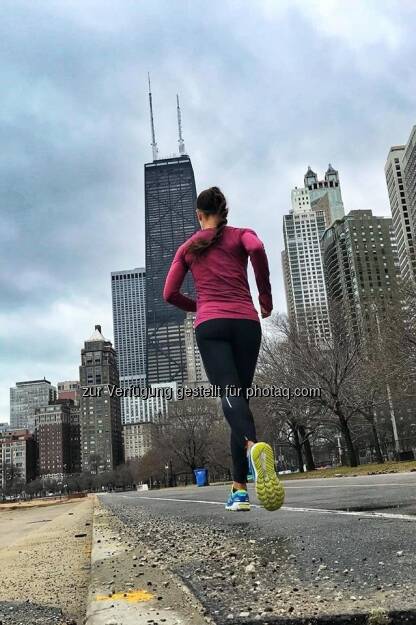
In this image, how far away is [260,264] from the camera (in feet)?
13.8

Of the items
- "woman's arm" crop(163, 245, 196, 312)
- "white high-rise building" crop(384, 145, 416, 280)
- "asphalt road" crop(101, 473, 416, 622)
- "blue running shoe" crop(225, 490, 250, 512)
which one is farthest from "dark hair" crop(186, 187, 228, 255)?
"white high-rise building" crop(384, 145, 416, 280)

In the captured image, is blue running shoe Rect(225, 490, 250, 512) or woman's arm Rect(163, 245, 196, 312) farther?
woman's arm Rect(163, 245, 196, 312)

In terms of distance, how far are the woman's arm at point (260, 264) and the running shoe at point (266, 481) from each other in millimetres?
1298

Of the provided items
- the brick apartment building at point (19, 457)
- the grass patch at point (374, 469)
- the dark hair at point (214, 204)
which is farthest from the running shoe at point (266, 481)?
the brick apartment building at point (19, 457)

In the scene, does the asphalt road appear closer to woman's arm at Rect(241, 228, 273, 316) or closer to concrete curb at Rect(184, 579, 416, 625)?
concrete curb at Rect(184, 579, 416, 625)

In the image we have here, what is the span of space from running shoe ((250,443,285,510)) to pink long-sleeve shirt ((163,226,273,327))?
1090 millimetres

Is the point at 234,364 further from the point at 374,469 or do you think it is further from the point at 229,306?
the point at 374,469

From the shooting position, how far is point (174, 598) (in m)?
1.70

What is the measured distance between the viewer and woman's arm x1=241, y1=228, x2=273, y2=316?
4.18 metres

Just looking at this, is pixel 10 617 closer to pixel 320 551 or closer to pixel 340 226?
pixel 320 551

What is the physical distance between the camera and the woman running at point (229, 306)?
4.06m

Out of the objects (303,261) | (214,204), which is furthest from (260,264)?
(303,261)

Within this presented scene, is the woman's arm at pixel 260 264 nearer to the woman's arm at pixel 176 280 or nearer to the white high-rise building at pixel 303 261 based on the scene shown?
the woman's arm at pixel 176 280

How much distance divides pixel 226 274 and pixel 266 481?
1582 millimetres
